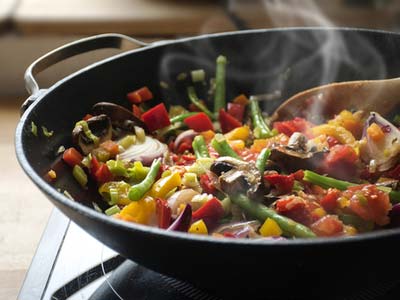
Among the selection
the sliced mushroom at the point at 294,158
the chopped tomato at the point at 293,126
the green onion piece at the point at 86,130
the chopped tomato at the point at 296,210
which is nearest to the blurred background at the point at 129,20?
the green onion piece at the point at 86,130

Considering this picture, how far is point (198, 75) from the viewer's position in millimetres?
1597

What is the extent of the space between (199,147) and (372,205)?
432mm

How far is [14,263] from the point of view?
4.36 ft

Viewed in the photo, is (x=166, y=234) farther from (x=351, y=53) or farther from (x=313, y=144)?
(x=351, y=53)

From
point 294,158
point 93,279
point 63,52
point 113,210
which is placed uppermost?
point 63,52

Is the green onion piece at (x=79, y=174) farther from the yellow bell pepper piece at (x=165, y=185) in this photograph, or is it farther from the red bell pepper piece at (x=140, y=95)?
the red bell pepper piece at (x=140, y=95)

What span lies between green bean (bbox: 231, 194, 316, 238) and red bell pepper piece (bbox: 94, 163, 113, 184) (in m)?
0.31

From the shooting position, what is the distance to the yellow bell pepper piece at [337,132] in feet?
4.45

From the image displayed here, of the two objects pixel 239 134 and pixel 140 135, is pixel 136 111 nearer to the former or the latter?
pixel 140 135

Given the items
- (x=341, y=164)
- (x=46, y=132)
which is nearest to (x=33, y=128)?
(x=46, y=132)

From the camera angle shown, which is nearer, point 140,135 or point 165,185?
point 165,185

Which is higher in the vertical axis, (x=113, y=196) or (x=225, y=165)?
(x=225, y=165)

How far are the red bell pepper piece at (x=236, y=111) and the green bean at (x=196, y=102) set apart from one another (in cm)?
5

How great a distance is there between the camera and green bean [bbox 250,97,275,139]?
1.46 m
